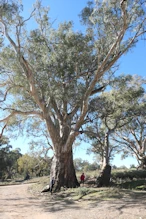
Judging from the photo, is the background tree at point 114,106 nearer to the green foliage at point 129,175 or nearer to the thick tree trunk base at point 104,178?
the thick tree trunk base at point 104,178

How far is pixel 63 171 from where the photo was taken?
1512 centimetres

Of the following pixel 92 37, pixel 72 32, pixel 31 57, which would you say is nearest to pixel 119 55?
pixel 92 37

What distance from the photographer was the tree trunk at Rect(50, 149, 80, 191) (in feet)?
48.8

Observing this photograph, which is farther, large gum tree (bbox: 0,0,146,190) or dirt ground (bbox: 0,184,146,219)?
large gum tree (bbox: 0,0,146,190)

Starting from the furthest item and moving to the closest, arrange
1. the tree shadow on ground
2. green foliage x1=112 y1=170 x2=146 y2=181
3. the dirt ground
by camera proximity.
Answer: green foliage x1=112 y1=170 x2=146 y2=181 → the tree shadow on ground → the dirt ground

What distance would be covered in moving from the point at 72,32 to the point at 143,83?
453 inches

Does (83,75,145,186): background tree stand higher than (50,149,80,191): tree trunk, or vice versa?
(83,75,145,186): background tree

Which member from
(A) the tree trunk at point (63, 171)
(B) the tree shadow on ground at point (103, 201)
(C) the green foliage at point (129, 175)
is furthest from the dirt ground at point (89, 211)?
(C) the green foliage at point (129, 175)

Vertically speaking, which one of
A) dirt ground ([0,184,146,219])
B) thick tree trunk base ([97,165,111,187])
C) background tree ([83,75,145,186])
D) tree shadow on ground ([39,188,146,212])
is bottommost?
dirt ground ([0,184,146,219])

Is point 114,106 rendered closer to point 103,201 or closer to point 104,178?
point 104,178

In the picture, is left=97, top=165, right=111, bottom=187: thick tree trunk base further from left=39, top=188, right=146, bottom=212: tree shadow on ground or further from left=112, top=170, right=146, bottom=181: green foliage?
left=39, top=188, right=146, bottom=212: tree shadow on ground

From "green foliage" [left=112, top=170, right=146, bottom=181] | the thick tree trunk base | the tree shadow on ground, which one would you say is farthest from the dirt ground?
"green foliage" [left=112, top=170, right=146, bottom=181]

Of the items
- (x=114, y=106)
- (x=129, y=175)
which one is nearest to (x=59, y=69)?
(x=114, y=106)

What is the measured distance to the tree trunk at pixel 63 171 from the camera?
1488 cm
